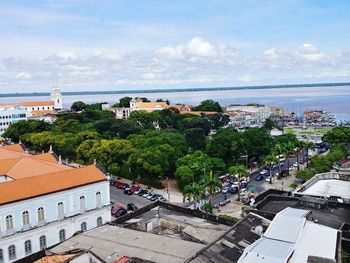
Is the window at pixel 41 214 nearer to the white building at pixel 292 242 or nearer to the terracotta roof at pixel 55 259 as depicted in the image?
the terracotta roof at pixel 55 259

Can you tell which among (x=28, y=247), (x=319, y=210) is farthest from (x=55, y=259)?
(x=319, y=210)

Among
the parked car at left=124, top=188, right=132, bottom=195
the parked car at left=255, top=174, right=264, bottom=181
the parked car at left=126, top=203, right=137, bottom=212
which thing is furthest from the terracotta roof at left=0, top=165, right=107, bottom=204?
the parked car at left=255, top=174, right=264, bottom=181

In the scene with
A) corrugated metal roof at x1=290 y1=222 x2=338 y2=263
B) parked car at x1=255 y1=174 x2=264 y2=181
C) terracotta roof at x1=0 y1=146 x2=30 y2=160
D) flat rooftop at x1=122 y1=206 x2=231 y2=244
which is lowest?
parked car at x1=255 y1=174 x2=264 y2=181

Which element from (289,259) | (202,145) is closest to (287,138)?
(202,145)

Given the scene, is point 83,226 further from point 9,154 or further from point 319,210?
point 319,210

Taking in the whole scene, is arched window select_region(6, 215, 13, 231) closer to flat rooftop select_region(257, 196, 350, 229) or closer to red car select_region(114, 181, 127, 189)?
flat rooftop select_region(257, 196, 350, 229)

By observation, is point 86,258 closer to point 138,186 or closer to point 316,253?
point 316,253
